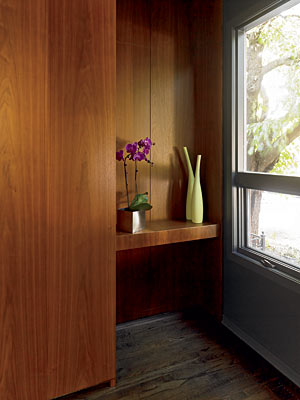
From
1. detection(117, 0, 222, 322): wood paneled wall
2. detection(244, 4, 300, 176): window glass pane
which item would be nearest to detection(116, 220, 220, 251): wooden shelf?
detection(117, 0, 222, 322): wood paneled wall

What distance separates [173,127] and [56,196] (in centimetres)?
126

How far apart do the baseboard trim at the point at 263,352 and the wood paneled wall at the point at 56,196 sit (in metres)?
0.96

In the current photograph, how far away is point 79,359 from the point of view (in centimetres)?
174

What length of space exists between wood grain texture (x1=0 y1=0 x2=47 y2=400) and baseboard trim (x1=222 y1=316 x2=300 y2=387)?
4.39ft

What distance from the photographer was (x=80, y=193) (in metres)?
1.68

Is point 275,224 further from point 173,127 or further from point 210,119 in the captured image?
point 173,127

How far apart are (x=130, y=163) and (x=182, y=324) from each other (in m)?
1.26

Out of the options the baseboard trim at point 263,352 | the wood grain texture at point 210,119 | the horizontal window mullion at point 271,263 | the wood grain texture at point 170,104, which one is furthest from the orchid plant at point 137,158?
the baseboard trim at point 263,352

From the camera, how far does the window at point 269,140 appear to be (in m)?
1.89

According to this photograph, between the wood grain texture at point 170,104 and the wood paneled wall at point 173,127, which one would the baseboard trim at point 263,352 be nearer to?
the wood paneled wall at point 173,127

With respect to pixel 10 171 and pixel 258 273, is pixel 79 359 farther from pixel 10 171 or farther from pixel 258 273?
pixel 258 273

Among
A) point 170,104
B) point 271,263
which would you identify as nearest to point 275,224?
point 271,263

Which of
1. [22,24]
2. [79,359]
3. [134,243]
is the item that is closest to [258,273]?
[134,243]

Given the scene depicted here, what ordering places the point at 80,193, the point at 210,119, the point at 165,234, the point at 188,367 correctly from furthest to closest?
the point at 210,119, the point at 165,234, the point at 188,367, the point at 80,193
